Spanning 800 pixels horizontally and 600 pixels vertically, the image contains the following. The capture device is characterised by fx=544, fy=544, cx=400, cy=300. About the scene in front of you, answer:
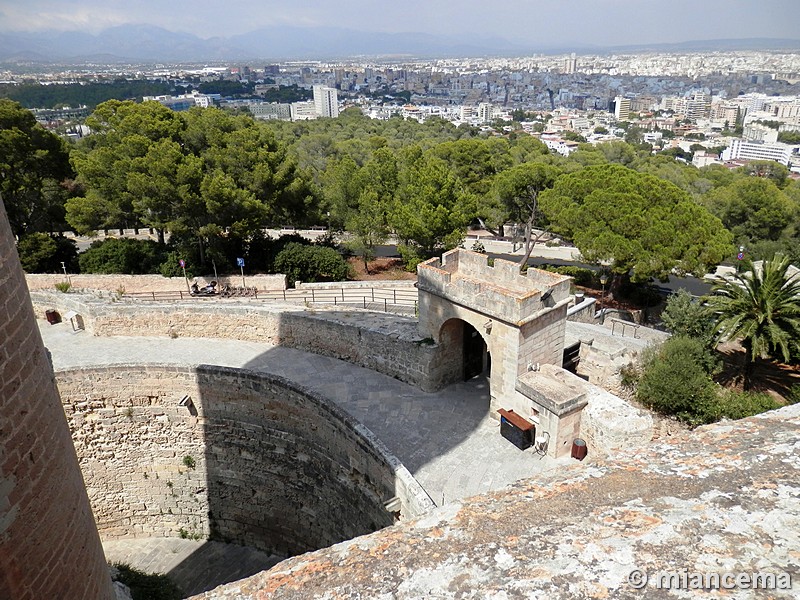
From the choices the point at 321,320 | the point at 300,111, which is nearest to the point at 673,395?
the point at 321,320

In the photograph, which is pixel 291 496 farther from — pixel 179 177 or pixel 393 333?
pixel 179 177

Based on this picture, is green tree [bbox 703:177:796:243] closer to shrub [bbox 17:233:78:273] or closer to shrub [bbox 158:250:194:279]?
shrub [bbox 158:250:194:279]

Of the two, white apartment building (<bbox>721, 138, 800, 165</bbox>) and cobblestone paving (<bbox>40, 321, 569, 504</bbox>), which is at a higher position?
cobblestone paving (<bbox>40, 321, 569, 504</bbox>)

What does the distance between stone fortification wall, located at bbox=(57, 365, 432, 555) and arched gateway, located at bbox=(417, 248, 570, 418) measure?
10.1ft

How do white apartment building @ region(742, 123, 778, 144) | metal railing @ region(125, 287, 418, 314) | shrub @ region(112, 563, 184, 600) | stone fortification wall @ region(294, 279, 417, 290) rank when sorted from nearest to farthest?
shrub @ region(112, 563, 184, 600), metal railing @ region(125, 287, 418, 314), stone fortification wall @ region(294, 279, 417, 290), white apartment building @ region(742, 123, 778, 144)

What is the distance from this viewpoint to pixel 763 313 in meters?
12.1

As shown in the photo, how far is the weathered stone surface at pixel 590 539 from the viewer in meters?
2.71

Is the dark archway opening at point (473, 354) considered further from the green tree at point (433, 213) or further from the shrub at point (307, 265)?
the shrub at point (307, 265)

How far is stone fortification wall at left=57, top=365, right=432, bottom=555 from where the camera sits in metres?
11.8

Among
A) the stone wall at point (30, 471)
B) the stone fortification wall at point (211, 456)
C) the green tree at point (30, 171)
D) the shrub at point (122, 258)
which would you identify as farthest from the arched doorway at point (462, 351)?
the green tree at point (30, 171)

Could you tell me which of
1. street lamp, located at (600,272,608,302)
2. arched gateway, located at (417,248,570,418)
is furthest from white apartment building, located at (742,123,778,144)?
arched gateway, located at (417,248,570,418)

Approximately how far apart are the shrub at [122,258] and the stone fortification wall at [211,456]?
438 inches

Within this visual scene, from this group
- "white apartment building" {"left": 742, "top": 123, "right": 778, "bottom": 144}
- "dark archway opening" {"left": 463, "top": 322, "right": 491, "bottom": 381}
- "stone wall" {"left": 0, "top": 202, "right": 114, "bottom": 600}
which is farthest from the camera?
"white apartment building" {"left": 742, "top": 123, "right": 778, "bottom": 144}

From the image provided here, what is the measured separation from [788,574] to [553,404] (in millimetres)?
7274
